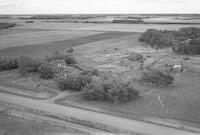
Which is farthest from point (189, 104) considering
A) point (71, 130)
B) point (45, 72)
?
point (45, 72)

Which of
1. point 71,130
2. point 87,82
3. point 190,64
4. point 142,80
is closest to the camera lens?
point 71,130

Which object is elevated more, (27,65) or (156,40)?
(156,40)

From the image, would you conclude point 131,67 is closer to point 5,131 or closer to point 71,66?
point 71,66

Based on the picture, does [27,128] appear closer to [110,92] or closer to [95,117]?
[95,117]

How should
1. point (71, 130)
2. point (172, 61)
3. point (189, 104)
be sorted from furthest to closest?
point (172, 61), point (189, 104), point (71, 130)

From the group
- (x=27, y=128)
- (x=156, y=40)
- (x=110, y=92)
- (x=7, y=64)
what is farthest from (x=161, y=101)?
(x=156, y=40)

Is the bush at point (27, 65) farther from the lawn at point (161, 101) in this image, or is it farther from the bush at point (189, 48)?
the bush at point (189, 48)

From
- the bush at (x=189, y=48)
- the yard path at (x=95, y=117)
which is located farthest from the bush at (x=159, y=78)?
the bush at (x=189, y=48)

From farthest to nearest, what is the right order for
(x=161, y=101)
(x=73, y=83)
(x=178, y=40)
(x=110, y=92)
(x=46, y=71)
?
(x=178, y=40) → (x=46, y=71) → (x=73, y=83) → (x=110, y=92) → (x=161, y=101)

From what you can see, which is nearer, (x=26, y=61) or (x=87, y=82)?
(x=87, y=82)
